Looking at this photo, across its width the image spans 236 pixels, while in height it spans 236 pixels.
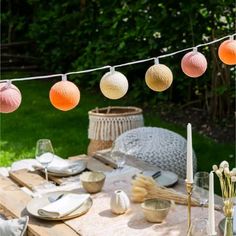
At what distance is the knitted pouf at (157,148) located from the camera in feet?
11.0

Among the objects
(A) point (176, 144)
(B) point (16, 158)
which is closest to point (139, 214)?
(A) point (176, 144)

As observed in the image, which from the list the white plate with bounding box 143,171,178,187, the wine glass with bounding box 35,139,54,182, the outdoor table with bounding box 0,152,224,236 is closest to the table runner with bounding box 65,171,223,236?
the outdoor table with bounding box 0,152,224,236

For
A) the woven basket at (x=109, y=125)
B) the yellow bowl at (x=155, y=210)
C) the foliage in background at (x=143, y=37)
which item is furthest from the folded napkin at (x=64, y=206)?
the foliage in background at (x=143, y=37)

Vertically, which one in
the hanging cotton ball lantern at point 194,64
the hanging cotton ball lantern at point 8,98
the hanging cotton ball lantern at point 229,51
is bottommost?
the hanging cotton ball lantern at point 8,98

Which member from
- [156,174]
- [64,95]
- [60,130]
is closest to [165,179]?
[156,174]

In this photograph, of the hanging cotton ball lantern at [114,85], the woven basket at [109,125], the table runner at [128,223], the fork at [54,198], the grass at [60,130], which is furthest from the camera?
the grass at [60,130]

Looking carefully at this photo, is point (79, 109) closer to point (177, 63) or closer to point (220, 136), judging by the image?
point (177, 63)

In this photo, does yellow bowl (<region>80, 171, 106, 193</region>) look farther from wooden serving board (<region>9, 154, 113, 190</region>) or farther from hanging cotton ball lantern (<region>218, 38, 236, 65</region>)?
hanging cotton ball lantern (<region>218, 38, 236, 65</region>)

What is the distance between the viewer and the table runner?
7.13 feet

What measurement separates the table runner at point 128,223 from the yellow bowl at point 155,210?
23 millimetres

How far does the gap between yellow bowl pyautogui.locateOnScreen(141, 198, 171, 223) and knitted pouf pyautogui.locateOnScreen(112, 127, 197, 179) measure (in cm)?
102

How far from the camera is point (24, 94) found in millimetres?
6508

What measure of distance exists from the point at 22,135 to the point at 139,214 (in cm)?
287

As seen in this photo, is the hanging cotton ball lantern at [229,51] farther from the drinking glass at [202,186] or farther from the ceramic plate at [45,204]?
the ceramic plate at [45,204]
